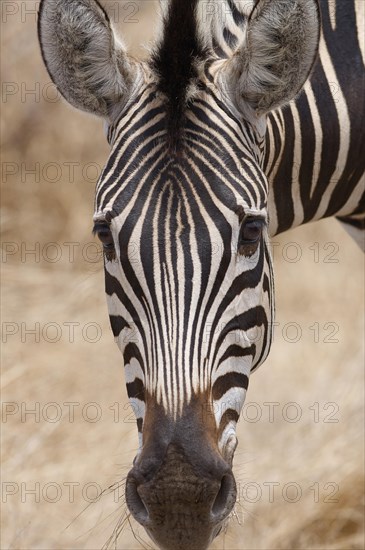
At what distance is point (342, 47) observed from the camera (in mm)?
4848

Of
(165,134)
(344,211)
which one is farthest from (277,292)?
(165,134)

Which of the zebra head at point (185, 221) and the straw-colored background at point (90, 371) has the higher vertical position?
the zebra head at point (185, 221)

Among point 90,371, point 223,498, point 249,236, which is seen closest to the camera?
point 223,498

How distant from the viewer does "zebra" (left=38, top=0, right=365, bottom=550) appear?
10.3ft

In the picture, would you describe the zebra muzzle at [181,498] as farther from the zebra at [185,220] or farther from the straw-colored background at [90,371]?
the straw-colored background at [90,371]

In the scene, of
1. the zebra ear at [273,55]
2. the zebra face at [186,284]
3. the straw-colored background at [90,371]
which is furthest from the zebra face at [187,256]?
the straw-colored background at [90,371]

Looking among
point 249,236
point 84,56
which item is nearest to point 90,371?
point 84,56

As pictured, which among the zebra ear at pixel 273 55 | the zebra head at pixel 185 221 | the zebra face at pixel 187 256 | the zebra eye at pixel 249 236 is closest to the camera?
the zebra head at pixel 185 221

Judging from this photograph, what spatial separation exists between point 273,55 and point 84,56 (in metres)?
Result: 0.77

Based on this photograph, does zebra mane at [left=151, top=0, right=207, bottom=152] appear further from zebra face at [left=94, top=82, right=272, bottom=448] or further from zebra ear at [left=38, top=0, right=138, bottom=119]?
zebra ear at [left=38, top=0, right=138, bottom=119]

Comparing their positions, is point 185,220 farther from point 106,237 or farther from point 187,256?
point 106,237

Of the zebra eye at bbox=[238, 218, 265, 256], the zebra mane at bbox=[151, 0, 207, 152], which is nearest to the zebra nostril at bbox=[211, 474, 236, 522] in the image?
the zebra eye at bbox=[238, 218, 265, 256]

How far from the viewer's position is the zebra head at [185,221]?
10.3ft

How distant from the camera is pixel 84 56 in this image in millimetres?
3760
